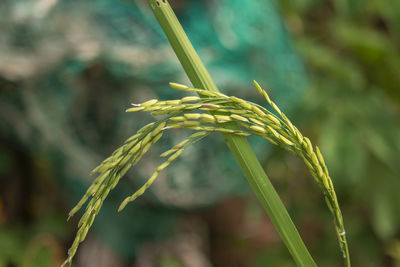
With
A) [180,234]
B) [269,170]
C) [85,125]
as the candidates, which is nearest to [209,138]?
[85,125]

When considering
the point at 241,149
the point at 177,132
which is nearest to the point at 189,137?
the point at 241,149

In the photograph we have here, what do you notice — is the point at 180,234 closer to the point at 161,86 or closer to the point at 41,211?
the point at 41,211

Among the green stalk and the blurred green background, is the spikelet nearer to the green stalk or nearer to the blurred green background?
the green stalk

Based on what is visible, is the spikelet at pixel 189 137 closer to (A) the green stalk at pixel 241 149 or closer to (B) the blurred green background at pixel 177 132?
(A) the green stalk at pixel 241 149

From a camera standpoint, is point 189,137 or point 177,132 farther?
point 177,132

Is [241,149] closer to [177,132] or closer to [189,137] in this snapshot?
[189,137]

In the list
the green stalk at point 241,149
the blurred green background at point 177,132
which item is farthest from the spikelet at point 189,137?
the blurred green background at point 177,132
